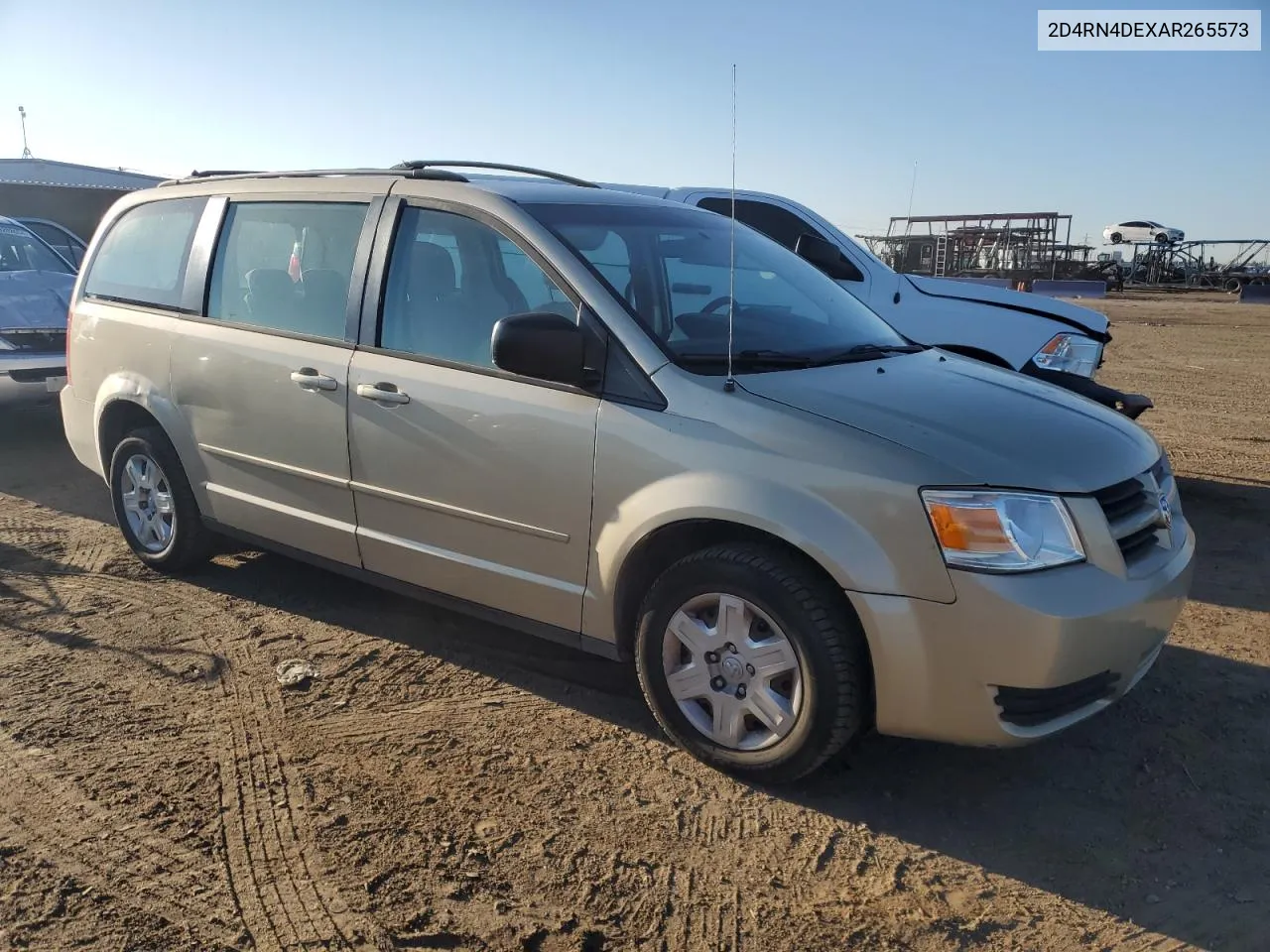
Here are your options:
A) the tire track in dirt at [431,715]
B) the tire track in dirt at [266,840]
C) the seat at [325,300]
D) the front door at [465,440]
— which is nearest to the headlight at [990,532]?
the front door at [465,440]

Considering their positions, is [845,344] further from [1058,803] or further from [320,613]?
[320,613]

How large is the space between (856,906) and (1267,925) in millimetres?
1019

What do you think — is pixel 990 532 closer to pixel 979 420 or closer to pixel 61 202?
pixel 979 420

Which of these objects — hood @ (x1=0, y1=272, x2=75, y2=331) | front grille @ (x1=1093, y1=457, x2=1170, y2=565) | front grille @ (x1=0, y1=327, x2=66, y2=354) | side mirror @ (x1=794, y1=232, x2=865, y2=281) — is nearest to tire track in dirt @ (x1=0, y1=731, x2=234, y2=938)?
front grille @ (x1=1093, y1=457, x2=1170, y2=565)

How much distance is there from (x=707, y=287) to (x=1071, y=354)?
3.47m

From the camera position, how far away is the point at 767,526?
2938 mm

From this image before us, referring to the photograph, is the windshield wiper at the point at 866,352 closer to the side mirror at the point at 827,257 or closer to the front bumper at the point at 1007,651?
the front bumper at the point at 1007,651

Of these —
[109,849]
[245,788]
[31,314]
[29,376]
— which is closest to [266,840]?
[245,788]

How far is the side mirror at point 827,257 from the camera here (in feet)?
20.5

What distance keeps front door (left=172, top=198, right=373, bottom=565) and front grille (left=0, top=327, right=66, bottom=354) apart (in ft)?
13.9

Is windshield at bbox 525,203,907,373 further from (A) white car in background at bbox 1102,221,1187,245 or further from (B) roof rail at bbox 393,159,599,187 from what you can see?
(A) white car in background at bbox 1102,221,1187,245

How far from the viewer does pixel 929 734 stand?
2.92 m

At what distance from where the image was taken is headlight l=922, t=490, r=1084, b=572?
274 cm

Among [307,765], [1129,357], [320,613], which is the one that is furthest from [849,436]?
[1129,357]
